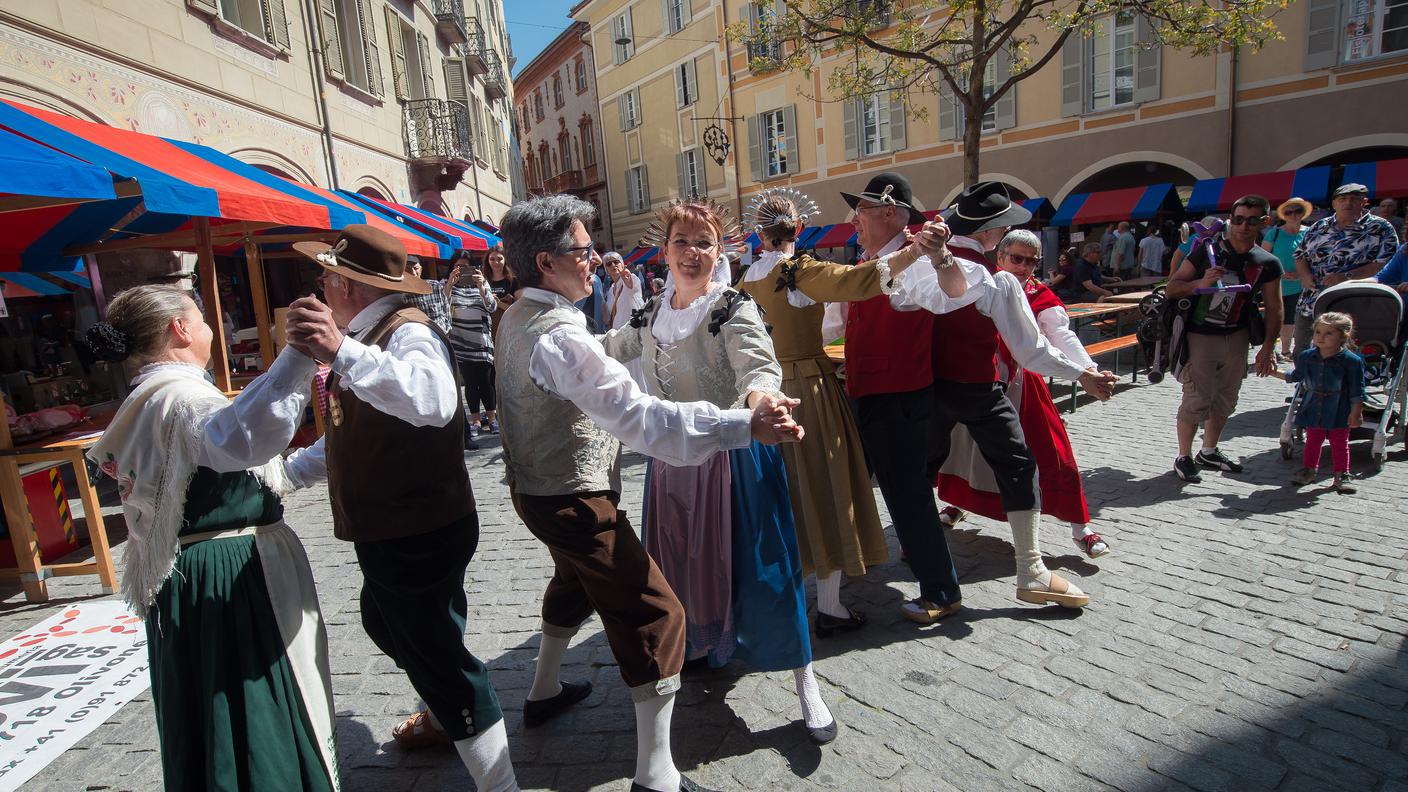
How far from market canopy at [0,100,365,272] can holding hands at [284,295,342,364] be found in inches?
124

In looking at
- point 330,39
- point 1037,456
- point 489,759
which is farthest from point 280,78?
point 489,759

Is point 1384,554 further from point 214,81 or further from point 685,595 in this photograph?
point 214,81

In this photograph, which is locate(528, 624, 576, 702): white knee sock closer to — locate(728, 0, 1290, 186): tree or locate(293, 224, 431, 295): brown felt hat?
locate(293, 224, 431, 295): brown felt hat

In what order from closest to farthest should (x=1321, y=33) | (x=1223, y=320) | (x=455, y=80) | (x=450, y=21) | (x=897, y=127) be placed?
(x=1223, y=320) < (x=1321, y=33) < (x=450, y=21) < (x=455, y=80) < (x=897, y=127)

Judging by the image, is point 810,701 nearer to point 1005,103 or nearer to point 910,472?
point 910,472

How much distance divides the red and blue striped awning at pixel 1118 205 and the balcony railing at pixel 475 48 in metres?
15.0

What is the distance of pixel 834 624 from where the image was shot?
3.24 m

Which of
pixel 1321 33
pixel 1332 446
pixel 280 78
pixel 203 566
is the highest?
pixel 1321 33

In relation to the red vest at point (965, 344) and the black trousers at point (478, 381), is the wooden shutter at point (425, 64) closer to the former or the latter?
the black trousers at point (478, 381)

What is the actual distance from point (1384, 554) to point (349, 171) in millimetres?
13504

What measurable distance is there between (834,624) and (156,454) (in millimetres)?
2429

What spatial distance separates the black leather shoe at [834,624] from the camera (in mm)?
3238

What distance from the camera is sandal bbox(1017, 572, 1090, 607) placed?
Result: 3.30 meters

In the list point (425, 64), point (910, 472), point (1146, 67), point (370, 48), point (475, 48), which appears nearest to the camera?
point (910, 472)
